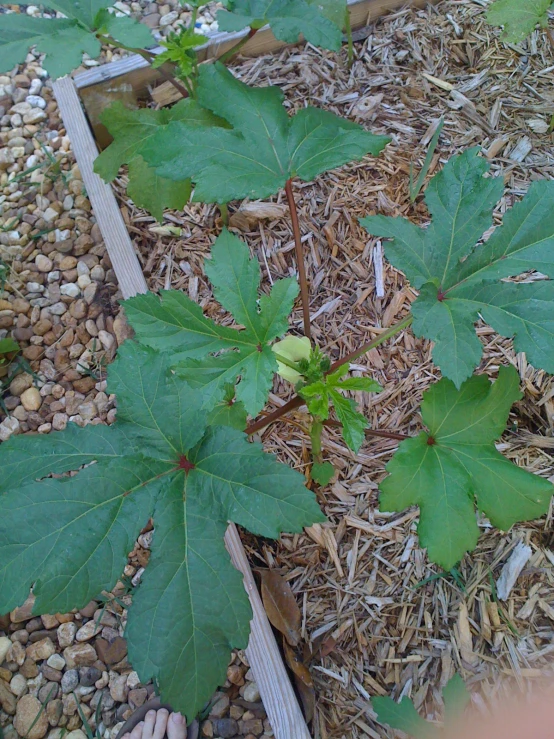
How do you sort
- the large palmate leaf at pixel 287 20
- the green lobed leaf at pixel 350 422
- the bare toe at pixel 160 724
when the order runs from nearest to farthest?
1. the green lobed leaf at pixel 350 422
2. the large palmate leaf at pixel 287 20
3. the bare toe at pixel 160 724

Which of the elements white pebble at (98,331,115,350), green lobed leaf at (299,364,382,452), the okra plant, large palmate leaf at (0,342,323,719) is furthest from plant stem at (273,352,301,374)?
white pebble at (98,331,115,350)

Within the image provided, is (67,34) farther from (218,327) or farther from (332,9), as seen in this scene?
(218,327)

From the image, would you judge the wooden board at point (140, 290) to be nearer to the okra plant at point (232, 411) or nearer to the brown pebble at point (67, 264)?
the brown pebble at point (67, 264)

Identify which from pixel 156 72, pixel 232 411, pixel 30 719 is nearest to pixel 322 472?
pixel 232 411

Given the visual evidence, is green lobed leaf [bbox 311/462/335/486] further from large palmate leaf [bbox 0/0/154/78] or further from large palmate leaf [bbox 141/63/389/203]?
large palmate leaf [bbox 0/0/154/78]

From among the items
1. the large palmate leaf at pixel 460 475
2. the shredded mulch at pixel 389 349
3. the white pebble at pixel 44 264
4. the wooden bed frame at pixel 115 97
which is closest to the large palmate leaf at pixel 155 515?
the large palmate leaf at pixel 460 475

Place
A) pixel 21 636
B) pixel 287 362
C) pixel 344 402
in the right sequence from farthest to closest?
pixel 21 636
pixel 287 362
pixel 344 402
